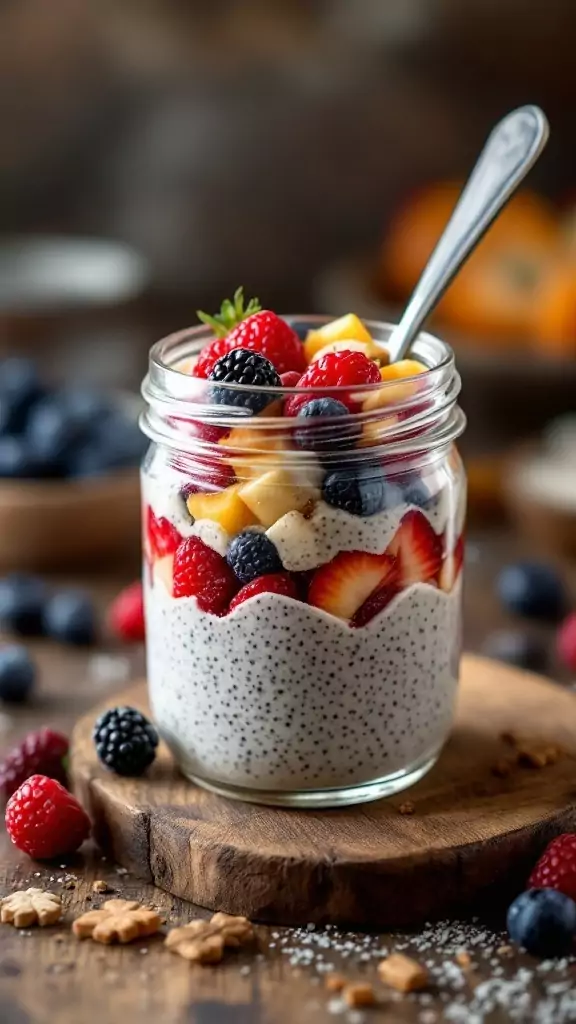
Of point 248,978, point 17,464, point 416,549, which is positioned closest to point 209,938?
point 248,978

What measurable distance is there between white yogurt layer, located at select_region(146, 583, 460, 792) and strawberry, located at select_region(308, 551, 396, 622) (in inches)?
0.5

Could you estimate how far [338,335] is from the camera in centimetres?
134

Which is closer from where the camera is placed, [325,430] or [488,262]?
[325,430]

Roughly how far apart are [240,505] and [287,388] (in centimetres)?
11

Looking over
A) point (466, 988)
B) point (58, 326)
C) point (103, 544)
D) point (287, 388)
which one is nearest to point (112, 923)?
point (466, 988)

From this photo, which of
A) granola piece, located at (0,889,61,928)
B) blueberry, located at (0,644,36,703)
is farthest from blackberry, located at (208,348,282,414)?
blueberry, located at (0,644,36,703)

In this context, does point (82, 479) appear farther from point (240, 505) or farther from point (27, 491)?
point (240, 505)

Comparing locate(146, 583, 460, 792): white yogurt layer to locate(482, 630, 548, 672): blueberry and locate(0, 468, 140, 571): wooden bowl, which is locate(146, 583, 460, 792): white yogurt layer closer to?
locate(482, 630, 548, 672): blueberry

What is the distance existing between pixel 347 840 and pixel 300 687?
0.45ft

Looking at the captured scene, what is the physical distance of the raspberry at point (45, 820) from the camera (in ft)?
4.23

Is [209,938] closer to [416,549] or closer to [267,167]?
[416,549]

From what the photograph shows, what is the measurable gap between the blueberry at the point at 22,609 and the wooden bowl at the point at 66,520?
5.5 inches

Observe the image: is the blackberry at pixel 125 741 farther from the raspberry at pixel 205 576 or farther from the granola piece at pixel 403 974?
the granola piece at pixel 403 974

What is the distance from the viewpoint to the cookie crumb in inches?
42.6
